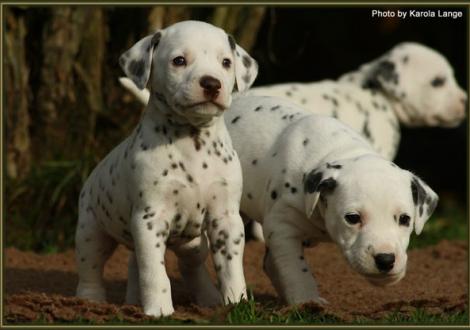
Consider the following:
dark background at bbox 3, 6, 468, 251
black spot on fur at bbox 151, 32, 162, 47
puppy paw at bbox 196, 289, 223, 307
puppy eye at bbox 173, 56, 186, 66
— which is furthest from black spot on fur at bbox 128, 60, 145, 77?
dark background at bbox 3, 6, 468, 251

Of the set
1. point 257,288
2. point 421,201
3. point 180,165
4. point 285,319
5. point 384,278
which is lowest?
point 257,288

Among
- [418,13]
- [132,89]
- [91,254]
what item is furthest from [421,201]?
[418,13]

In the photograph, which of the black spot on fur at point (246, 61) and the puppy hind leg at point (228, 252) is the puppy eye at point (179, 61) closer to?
the black spot on fur at point (246, 61)

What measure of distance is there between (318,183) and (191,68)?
124 centimetres

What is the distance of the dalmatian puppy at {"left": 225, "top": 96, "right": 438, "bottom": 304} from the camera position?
6.86m

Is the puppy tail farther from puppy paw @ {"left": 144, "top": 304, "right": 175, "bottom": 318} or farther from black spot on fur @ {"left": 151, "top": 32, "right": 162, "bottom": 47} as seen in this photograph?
puppy paw @ {"left": 144, "top": 304, "right": 175, "bottom": 318}

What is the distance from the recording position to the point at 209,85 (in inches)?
259

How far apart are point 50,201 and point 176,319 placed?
14.4 ft

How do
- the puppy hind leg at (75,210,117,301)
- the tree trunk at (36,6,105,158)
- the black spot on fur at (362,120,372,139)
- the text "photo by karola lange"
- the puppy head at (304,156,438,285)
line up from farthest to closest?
1. the text "photo by karola lange"
2. the black spot on fur at (362,120,372,139)
3. the tree trunk at (36,6,105,158)
4. the puppy hind leg at (75,210,117,301)
5. the puppy head at (304,156,438,285)

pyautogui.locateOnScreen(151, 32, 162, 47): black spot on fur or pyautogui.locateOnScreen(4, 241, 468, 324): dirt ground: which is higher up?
pyautogui.locateOnScreen(151, 32, 162, 47): black spot on fur

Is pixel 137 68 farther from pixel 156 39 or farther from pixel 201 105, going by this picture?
pixel 201 105

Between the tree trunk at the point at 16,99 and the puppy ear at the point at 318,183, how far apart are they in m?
4.37

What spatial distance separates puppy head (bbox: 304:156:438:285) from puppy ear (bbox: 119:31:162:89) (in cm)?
137

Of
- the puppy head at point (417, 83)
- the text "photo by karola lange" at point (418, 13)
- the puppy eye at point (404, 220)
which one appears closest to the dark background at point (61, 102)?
the puppy head at point (417, 83)
